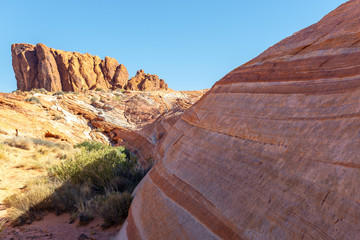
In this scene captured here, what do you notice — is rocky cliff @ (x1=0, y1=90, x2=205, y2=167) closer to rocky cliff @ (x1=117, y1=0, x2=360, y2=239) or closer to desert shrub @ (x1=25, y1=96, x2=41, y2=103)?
desert shrub @ (x1=25, y1=96, x2=41, y2=103)

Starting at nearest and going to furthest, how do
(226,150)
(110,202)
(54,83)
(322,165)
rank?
(322,165), (226,150), (110,202), (54,83)

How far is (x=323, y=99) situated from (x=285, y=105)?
38 cm

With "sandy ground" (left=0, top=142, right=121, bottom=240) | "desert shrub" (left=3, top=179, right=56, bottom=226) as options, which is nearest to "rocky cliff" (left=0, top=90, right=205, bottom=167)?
"desert shrub" (left=3, top=179, right=56, bottom=226)

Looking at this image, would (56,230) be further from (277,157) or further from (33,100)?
(33,100)

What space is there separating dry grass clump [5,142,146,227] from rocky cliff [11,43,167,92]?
47.0 metres

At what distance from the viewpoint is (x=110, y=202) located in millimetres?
4398

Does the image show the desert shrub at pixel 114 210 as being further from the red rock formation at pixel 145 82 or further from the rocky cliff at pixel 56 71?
the red rock formation at pixel 145 82

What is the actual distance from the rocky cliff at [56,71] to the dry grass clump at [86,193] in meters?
47.0

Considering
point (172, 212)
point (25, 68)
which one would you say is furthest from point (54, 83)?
point (172, 212)

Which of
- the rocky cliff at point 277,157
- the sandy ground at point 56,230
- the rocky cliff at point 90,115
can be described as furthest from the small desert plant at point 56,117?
the rocky cliff at point 277,157

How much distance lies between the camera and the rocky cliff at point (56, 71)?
159 ft

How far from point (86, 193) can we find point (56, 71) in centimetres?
5161

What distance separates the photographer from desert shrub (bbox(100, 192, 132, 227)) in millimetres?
4254

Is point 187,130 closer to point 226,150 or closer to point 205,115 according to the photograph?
point 205,115
